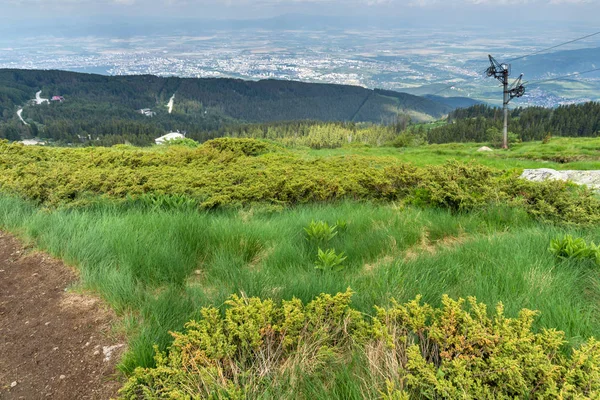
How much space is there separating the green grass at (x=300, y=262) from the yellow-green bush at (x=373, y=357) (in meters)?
0.29

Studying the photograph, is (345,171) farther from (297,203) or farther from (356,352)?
(356,352)

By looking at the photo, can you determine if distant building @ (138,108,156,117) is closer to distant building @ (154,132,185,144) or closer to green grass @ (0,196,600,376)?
distant building @ (154,132,185,144)

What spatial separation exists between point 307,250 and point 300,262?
1.27 ft

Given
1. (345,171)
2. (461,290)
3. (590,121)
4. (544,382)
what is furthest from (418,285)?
(590,121)

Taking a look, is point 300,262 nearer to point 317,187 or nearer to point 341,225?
point 341,225

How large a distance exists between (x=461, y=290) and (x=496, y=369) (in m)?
1.08

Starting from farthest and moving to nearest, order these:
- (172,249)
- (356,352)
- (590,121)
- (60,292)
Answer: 1. (590,121)
2. (172,249)
3. (60,292)
4. (356,352)

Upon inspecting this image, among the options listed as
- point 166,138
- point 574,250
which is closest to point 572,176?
point 574,250

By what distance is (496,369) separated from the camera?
1604 millimetres

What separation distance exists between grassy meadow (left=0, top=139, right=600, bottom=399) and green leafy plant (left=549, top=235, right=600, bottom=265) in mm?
75

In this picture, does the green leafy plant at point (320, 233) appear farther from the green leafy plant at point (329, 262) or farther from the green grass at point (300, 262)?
the green leafy plant at point (329, 262)

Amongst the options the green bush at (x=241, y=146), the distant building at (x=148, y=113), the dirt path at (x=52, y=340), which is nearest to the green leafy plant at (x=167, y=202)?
the dirt path at (x=52, y=340)

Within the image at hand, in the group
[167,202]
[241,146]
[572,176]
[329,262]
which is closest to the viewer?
[329,262]

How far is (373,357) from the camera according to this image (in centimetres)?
183
